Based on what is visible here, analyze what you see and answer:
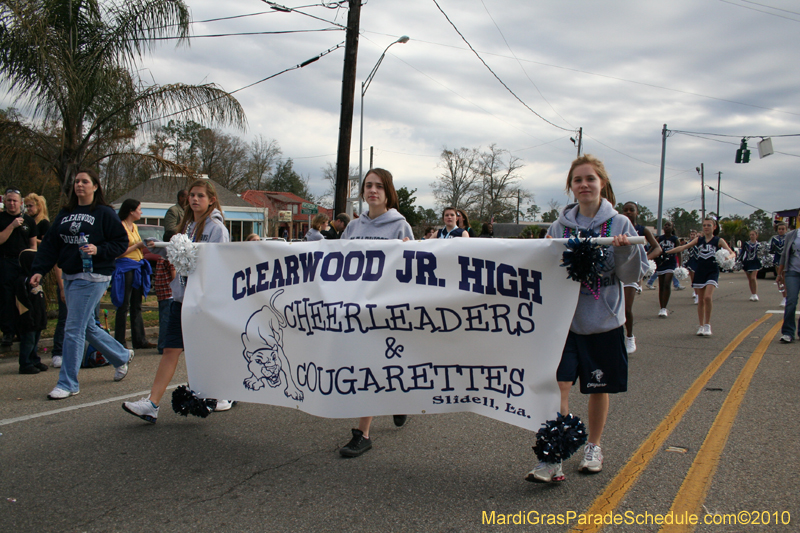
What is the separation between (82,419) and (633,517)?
398 cm

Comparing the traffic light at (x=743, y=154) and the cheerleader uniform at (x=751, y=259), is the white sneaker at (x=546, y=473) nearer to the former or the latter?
the cheerleader uniform at (x=751, y=259)

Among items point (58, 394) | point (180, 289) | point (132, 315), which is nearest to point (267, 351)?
point (180, 289)

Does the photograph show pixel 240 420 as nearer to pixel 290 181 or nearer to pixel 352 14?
pixel 352 14

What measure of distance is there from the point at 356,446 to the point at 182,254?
6.07 ft

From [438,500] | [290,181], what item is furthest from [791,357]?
[290,181]

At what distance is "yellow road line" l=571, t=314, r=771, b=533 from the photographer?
9.64 ft

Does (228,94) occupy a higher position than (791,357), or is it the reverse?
(228,94)

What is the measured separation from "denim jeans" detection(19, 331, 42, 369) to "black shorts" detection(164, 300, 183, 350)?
9.11ft

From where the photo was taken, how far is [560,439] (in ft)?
10.1

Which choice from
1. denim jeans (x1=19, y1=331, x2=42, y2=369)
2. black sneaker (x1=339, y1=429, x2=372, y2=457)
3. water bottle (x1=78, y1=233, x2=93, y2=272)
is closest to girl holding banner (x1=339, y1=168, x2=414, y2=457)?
black sneaker (x1=339, y1=429, x2=372, y2=457)

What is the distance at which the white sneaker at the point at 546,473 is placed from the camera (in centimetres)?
314

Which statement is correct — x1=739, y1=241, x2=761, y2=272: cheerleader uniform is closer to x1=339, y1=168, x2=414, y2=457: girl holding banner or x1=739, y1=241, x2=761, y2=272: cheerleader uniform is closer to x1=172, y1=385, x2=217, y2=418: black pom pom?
x1=339, y1=168, x2=414, y2=457: girl holding banner

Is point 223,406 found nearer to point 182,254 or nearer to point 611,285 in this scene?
point 182,254

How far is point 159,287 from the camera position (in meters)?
5.76
